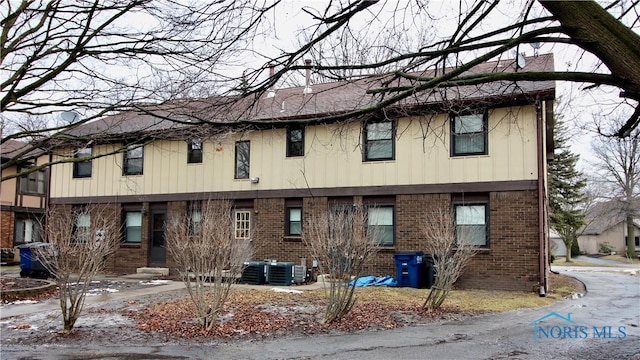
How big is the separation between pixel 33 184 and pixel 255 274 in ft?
68.8

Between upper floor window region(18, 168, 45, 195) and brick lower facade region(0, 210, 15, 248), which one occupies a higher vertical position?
upper floor window region(18, 168, 45, 195)

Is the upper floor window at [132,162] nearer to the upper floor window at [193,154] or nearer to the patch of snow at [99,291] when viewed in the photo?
the upper floor window at [193,154]

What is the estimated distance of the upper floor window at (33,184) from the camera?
30131mm

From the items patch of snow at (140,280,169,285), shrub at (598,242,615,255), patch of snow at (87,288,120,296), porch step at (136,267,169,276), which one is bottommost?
shrub at (598,242,615,255)

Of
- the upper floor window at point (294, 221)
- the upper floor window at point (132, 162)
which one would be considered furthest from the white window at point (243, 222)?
the upper floor window at point (132, 162)

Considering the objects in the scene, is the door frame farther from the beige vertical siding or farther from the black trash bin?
the black trash bin

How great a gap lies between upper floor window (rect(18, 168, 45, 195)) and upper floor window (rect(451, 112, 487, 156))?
25534mm

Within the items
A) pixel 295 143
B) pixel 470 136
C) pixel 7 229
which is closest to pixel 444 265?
pixel 470 136

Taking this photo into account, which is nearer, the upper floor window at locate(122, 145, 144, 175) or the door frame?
the door frame

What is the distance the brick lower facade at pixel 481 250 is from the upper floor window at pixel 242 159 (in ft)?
3.85

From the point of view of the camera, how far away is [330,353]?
294 inches

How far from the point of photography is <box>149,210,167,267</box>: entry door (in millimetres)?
20094

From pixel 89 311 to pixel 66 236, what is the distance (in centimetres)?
284

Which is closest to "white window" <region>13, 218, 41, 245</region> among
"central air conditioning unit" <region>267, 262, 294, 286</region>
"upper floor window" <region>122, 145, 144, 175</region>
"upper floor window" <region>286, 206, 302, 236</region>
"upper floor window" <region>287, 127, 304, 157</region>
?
"upper floor window" <region>122, 145, 144, 175</region>
